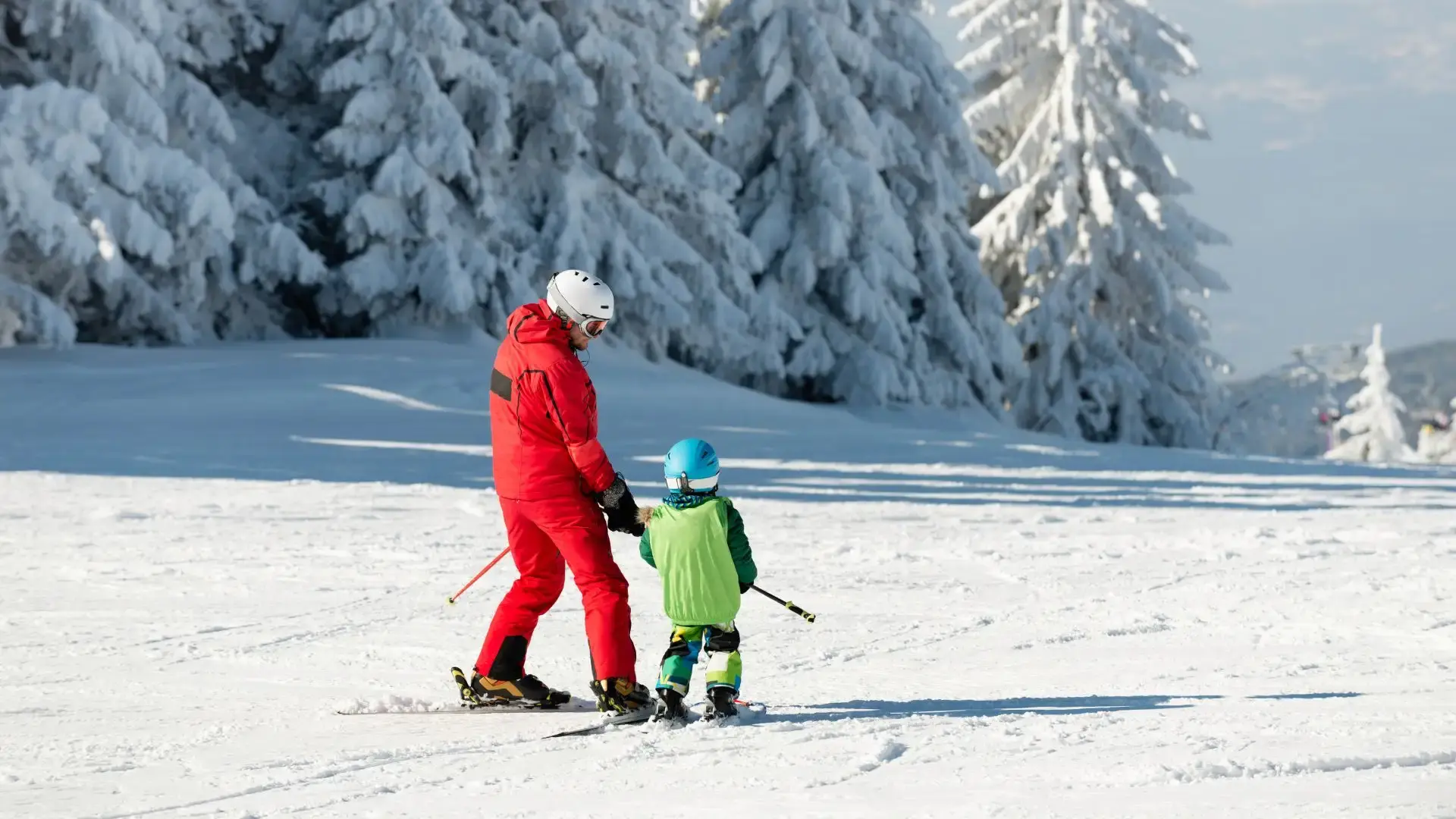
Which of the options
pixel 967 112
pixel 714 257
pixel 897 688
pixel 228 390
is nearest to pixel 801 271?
pixel 714 257

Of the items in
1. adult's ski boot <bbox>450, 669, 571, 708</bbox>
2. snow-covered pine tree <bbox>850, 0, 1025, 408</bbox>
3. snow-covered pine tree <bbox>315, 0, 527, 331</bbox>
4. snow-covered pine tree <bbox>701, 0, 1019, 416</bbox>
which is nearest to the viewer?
adult's ski boot <bbox>450, 669, 571, 708</bbox>

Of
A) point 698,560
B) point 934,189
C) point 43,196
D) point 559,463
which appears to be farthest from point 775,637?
point 934,189

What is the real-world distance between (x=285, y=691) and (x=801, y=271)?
18.2m

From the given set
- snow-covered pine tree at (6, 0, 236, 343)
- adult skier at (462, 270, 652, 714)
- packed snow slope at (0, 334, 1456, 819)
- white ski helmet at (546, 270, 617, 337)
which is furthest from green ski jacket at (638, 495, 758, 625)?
snow-covered pine tree at (6, 0, 236, 343)

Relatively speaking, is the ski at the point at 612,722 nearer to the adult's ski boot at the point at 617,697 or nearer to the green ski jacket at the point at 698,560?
the adult's ski boot at the point at 617,697

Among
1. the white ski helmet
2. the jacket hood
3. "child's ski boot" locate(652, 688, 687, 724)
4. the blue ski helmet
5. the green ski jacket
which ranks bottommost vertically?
"child's ski boot" locate(652, 688, 687, 724)

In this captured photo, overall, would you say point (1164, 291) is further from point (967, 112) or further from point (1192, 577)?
point (1192, 577)

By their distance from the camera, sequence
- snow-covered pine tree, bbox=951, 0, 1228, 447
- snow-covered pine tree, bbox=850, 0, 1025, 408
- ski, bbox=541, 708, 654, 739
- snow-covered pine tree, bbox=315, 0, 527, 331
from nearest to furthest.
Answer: ski, bbox=541, 708, 654, 739 → snow-covered pine tree, bbox=315, 0, 527, 331 → snow-covered pine tree, bbox=850, 0, 1025, 408 → snow-covered pine tree, bbox=951, 0, 1228, 447

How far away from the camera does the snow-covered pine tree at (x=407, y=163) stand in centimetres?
2000

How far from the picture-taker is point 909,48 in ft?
83.8

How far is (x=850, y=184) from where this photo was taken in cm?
2395

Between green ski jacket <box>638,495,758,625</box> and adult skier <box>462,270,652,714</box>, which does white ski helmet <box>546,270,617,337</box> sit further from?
green ski jacket <box>638,495,758,625</box>

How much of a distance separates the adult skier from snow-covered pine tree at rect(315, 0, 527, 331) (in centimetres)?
1457

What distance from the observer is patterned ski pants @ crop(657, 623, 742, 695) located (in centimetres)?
536
